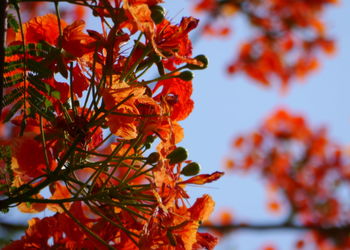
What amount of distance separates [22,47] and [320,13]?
23.2 feet

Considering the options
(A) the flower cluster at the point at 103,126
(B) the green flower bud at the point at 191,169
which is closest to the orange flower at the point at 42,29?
(A) the flower cluster at the point at 103,126

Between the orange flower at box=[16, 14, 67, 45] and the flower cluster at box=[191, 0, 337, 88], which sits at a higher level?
the flower cluster at box=[191, 0, 337, 88]

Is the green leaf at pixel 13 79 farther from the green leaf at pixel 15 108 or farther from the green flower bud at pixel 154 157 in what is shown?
the green flower bud at pixel 154 157

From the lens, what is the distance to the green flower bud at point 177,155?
110cm

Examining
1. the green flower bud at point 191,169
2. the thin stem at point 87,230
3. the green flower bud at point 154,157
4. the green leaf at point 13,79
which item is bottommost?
the thin stem at point 87,230

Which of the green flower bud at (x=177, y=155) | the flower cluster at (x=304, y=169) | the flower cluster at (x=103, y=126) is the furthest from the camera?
the flower cluster at (x=304, y=169)

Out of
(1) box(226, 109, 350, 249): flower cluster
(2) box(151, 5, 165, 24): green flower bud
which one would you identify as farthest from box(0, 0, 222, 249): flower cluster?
(1) box(226, 109, 350, 249): flower cluster

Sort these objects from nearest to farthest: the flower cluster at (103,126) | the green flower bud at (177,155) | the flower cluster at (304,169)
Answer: the flower cluster at (103,126) < the green flower bud at (177,155) < the flower cluster at (304,169)

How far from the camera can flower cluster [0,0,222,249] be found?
99cm

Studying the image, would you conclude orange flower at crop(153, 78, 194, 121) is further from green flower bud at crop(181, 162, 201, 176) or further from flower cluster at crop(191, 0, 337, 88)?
flower cluster at crop(191, 0, 337, 88)

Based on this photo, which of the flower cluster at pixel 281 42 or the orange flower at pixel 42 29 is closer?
the orange flower at pixel 42 29

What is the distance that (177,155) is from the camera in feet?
3.63

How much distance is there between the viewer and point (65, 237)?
3.62 feet

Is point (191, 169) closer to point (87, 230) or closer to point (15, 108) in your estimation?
point (87, 230)
